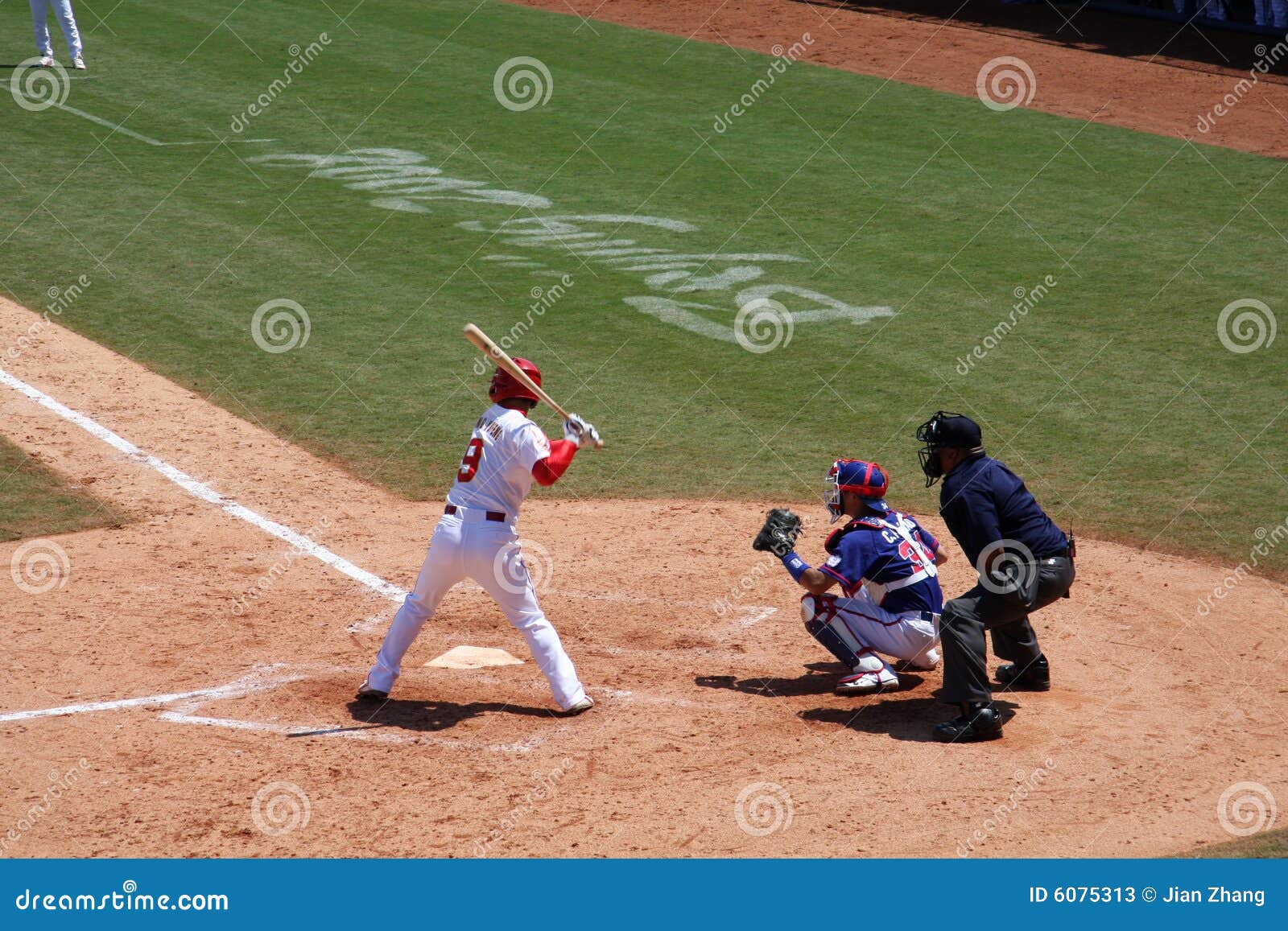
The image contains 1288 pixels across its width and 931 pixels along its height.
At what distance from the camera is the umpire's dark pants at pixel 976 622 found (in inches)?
249

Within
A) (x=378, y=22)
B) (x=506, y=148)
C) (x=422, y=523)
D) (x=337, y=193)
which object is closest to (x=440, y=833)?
(x=422, y=523)

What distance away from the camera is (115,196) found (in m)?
16.6

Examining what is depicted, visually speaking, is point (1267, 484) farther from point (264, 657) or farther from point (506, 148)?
point (506, 148)

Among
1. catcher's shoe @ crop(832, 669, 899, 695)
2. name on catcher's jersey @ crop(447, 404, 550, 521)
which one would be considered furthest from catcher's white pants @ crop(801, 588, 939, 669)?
name on catcher's jersey @ crop(447, 404, 550, 521)

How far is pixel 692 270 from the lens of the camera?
14414 millimetres

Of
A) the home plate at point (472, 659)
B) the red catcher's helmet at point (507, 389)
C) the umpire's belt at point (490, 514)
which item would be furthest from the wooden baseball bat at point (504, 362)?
the home plate at point (472, 659)

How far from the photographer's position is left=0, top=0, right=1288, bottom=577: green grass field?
1055cm

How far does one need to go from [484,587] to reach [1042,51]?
18966mm

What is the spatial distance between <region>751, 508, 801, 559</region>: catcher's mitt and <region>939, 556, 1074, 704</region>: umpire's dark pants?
31.3 inches

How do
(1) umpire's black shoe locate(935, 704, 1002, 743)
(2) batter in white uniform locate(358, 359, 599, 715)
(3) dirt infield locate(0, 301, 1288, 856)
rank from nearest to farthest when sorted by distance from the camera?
(3) dirt infield locate(0, 301, 1288, 856) < (1) umpire's black shoe locate(935, 704, 1002, 743) < (2) batter in white uniform locate(358, 359, 599, 715)

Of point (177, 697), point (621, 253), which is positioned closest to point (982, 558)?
point (177, 697)

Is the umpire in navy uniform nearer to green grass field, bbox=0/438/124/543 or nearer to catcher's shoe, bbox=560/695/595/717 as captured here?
catcher's shoe, bbox=560/695/595/717

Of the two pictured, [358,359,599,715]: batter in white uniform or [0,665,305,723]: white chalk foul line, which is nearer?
[358,359,599,715]: batter in white uniform

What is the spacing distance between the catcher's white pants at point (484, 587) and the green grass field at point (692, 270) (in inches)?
131
